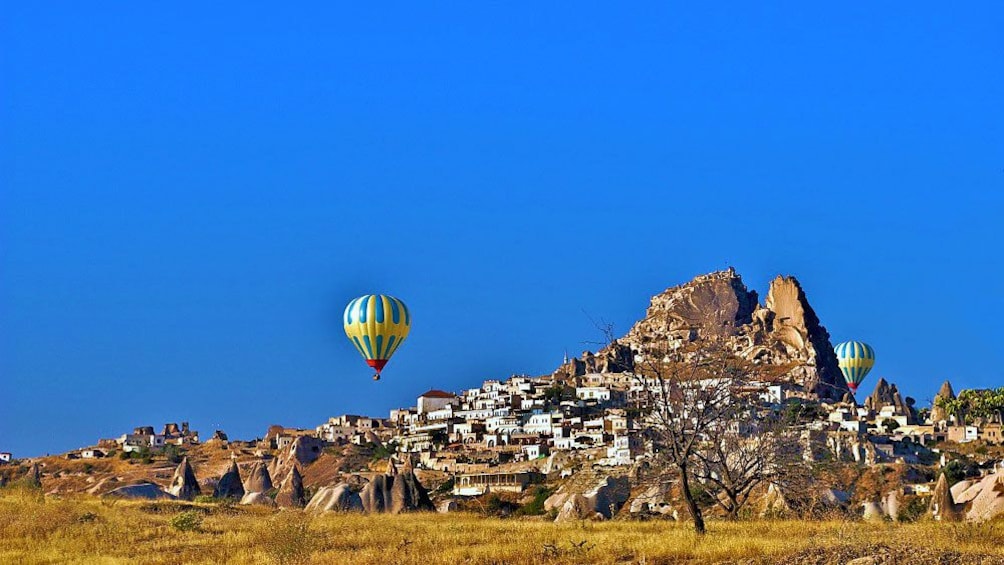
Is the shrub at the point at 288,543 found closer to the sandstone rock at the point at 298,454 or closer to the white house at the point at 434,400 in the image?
the sandstone rock at the point at 298,454

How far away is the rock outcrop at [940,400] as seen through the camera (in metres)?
158

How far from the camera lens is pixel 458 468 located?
12131cm

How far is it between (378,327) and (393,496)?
26412mm

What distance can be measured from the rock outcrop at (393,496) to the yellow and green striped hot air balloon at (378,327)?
2445 centimetres

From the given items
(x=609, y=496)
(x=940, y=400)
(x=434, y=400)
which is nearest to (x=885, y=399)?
(x=940, y=400)

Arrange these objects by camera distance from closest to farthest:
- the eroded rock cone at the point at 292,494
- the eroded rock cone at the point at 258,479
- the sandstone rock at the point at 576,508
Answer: the sandstone rock at the point at 576,508 → the eroded rock cone at the point at 292,494 → the eroded rock cone at the point at 258,479

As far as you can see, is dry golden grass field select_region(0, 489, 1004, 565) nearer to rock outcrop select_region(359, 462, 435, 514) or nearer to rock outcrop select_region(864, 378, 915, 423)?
rock outcrop select_region(359, 462, 435, 514)

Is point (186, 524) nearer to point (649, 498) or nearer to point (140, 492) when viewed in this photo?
point (649, 498)

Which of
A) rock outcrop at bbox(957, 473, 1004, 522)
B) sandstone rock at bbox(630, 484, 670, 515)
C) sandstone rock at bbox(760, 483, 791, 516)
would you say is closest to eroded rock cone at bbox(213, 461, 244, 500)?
sandstone rock at bbox(630, 484, 670, 515)

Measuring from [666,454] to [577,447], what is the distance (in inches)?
3977

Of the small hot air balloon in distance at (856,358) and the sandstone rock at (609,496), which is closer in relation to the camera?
the sandstone rock at (609,496)

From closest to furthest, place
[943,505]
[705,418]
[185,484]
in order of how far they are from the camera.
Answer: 1. [705,418]
2. [943,505]
3. [185,484]

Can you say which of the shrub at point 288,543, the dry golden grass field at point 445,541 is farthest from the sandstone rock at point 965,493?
the shrub at point 288,543

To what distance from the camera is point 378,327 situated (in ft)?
205
